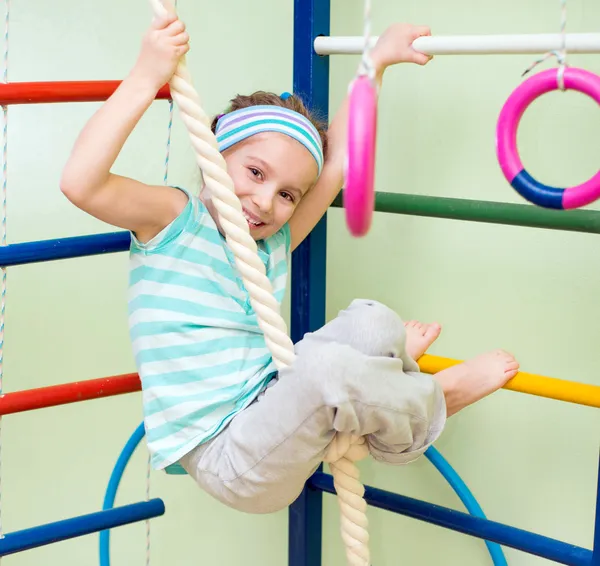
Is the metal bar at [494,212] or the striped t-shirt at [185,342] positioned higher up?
the metal bar at [494,212]

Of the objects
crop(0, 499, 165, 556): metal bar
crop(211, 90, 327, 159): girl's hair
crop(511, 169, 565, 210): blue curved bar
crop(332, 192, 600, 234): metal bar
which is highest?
crop(211, 90, 327, 159): girl's hair

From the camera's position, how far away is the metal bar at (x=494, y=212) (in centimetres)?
106

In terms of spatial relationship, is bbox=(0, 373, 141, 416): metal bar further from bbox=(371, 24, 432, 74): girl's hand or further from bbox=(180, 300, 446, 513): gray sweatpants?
bbox=(371, 24, 432, 74): girl's hand

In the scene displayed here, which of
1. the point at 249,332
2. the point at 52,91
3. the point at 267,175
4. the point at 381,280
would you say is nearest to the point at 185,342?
the point at 249,332

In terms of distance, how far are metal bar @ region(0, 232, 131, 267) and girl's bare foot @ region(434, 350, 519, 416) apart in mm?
416

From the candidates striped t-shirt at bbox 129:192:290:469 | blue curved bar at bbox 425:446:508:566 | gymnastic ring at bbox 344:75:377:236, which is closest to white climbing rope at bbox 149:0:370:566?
Answer: striped t-shirt at bbox 129:192:290:469

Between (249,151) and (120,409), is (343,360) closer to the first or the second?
(249,151)

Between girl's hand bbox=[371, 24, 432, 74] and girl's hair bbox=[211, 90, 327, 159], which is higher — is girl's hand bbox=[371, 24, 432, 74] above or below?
above

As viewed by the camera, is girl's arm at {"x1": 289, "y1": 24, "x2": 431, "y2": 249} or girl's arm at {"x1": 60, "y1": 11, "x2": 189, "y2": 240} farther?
girl's arm at {"x1": 289, "y1": 24, "x2": 431, "y2": 249}

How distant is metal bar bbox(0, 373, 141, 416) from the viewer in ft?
3.57

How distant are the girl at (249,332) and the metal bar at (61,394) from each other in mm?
73

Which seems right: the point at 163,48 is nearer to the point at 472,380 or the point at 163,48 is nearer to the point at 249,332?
the point at 249,332

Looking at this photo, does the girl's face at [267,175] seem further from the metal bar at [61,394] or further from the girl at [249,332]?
the metal bar at [61,394]

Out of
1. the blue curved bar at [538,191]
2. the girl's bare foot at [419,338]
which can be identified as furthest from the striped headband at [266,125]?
the blue curved bar at [538,191]
